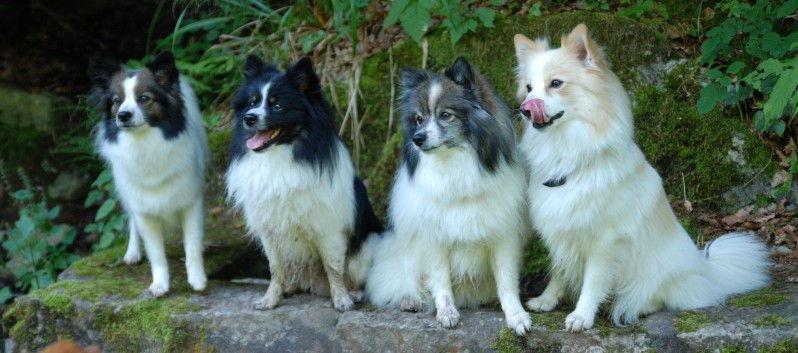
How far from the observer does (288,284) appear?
4.16m

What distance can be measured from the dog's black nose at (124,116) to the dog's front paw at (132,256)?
48.0 inches

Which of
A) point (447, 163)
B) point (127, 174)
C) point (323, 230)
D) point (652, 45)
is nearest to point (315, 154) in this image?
point (323, 230)

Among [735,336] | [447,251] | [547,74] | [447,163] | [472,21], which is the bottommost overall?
[735,336]

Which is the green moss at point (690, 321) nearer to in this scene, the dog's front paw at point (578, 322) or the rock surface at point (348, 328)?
the rock surface at point (348, 328)

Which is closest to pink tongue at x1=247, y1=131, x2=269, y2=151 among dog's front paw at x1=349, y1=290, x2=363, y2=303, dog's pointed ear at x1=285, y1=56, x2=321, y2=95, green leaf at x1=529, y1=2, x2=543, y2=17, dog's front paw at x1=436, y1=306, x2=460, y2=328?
dog's pointed ear at x1=285, y1=56, x2=321, y2=95

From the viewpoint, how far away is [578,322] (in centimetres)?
342

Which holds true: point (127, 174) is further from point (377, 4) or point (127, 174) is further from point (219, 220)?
point (377, 4)

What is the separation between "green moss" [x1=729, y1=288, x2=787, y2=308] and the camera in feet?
11.4

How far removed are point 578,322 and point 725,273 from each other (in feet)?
2.99

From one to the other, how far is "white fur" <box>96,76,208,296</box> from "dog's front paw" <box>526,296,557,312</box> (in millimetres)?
1869

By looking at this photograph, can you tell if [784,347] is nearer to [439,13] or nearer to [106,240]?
[439,13]

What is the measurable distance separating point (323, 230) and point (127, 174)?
3.84 ft

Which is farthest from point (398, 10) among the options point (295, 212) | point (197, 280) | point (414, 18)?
point (197, 280)

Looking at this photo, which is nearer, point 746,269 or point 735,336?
point 735,336
